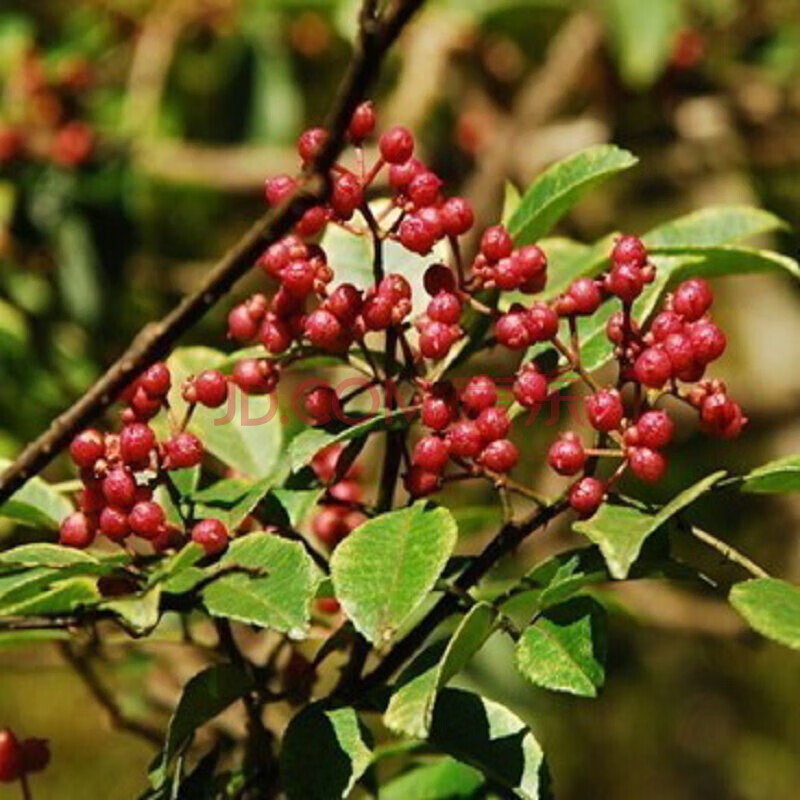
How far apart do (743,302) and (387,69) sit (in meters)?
0.98

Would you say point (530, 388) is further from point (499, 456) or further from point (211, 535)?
point (211, 535)

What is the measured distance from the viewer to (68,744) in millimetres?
3166

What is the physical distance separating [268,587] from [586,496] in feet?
0.53

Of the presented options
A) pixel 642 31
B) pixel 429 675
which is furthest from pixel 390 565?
pixel 642 31

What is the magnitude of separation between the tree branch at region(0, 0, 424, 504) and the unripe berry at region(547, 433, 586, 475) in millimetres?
207

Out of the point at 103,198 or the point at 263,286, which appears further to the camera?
the point at 263,286

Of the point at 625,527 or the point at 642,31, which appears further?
the point at 642,31

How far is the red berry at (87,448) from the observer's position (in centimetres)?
81

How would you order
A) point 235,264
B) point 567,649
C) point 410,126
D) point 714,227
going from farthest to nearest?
point 410,126 < point 714,227 < point 567,649 < point 235,264

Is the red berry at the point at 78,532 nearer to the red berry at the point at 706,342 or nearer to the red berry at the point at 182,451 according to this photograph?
the red berry at the point at 182,451

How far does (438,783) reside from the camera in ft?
3.50

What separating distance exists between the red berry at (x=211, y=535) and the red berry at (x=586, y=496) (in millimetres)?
178

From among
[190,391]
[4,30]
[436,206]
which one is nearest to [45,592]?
[190,391]

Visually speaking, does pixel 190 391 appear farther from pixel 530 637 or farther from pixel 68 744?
pixel 68 744
